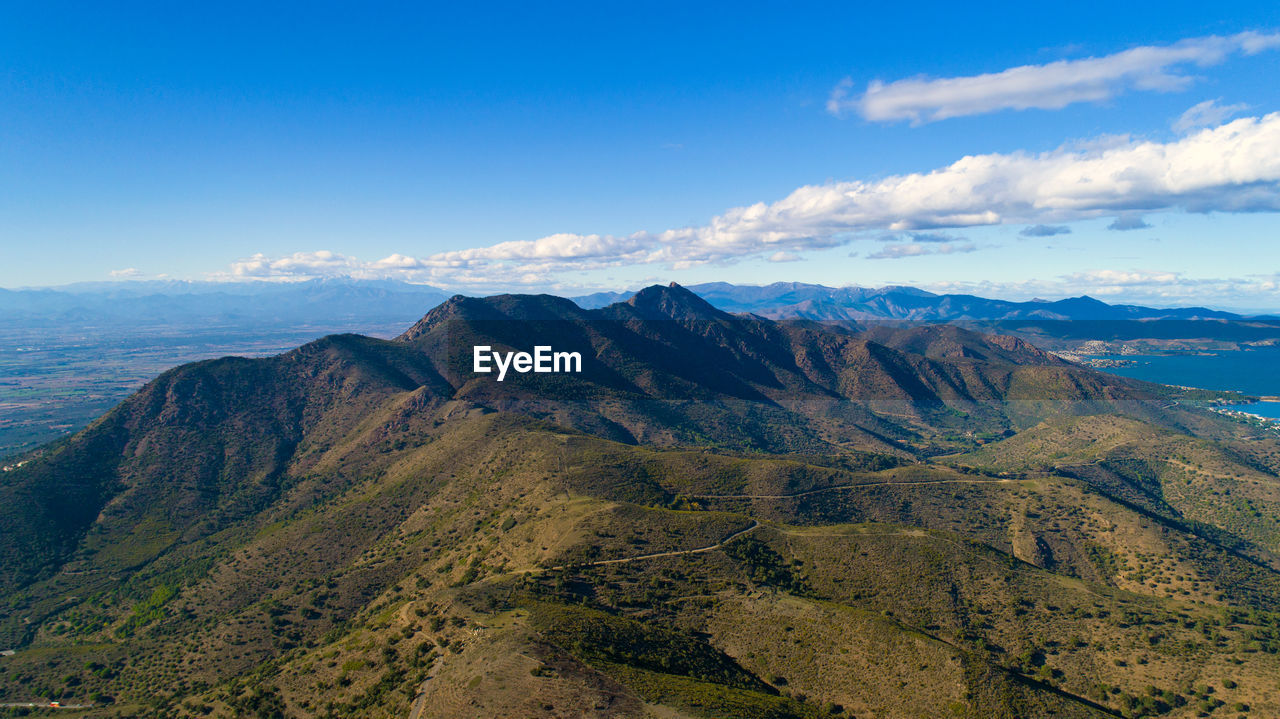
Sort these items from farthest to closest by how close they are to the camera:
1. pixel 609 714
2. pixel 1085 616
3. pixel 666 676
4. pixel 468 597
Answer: pixel 1085 616 → pixel 468 597 → pixel 666 676 → pixel 609 714

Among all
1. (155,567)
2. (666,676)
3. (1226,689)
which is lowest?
(155,567)

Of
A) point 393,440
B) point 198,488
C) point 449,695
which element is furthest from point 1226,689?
point 198,488

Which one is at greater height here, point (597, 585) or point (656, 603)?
point (597, 585)

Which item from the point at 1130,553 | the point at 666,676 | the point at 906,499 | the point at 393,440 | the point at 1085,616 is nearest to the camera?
the point at 666,676

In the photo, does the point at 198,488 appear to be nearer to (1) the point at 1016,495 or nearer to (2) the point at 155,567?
(2) the point at 155,567

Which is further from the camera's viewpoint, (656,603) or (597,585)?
(597,585)

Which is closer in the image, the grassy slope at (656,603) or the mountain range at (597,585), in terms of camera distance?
the grassy slope at (656,603)

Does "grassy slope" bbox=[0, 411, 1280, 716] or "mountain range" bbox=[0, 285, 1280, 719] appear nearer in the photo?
"grassy slope" bbox=[0, 411, 1280, 716]

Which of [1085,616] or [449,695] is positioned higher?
[449,695]
